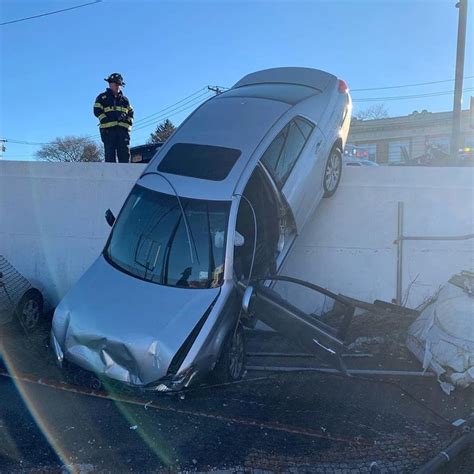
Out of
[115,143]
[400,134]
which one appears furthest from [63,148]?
[115,143]

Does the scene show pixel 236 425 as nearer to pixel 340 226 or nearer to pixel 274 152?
pixel 274 152

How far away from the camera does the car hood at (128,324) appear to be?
4309 millimetres

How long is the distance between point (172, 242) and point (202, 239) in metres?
0.32

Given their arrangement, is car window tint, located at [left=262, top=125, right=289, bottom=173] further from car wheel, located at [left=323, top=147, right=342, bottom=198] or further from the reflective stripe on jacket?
the reflective stripe on jacket

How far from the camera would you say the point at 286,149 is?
6.00 meters

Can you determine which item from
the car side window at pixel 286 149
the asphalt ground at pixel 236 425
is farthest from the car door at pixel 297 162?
the asphalt ground at pixel 236 425

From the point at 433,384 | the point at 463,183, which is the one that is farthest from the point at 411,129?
the point at 433,384

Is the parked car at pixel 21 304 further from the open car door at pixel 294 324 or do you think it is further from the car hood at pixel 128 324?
the open car door at pixel 294 324

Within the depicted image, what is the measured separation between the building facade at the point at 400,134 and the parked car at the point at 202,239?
3097 centimetres

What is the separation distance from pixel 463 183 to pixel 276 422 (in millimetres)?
4598

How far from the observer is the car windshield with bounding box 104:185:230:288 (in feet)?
16.3

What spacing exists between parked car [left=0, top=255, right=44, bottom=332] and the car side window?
3.90 m

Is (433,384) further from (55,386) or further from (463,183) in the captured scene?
(55,386)

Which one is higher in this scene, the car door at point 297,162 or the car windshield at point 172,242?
the car door at point 297,162
